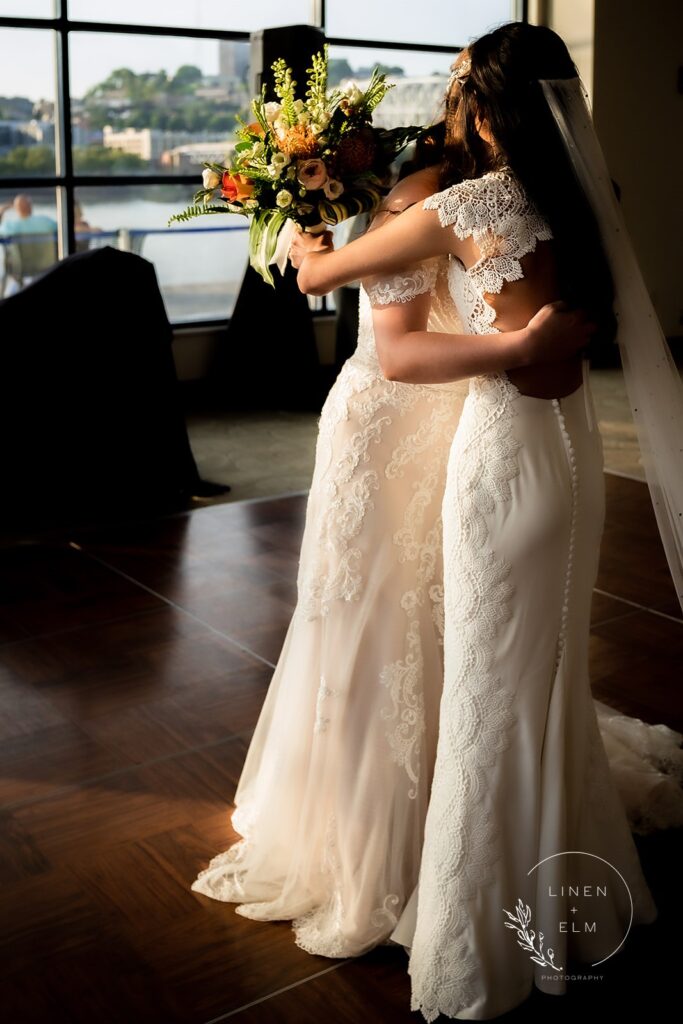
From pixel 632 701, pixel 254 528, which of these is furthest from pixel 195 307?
pixel 632 701

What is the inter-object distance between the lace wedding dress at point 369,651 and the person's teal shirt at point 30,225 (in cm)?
543

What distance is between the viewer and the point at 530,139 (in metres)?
1.89

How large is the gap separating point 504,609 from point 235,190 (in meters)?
0.95

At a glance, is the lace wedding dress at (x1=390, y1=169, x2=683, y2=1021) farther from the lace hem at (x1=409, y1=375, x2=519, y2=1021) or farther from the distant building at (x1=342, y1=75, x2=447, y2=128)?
the distant building at (x1=342, y1=75, x2=447, y2=128)

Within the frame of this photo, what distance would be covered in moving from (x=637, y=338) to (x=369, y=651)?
813 millimetres

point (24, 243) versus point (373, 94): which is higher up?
→ point (373, 94)

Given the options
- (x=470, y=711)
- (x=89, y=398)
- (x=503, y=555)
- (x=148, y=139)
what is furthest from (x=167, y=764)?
(x=148, y=139)

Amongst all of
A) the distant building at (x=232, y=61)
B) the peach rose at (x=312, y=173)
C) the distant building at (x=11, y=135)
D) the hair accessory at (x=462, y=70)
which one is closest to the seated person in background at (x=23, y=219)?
the distant building at (x=11, y=135)

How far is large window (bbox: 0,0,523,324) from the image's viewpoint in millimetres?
7160

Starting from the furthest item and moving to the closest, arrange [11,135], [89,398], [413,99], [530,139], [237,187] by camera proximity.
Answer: [413,99] < [11,135] < [89,398] < [237,187] < [530,139]

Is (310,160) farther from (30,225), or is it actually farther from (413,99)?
(413,99)

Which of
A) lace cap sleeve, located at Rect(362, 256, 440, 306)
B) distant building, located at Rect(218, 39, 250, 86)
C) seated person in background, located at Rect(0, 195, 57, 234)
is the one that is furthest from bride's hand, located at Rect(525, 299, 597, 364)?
distant building, located at Rect(218, 39, 250, 86)

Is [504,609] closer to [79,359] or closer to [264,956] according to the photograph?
[264,956]

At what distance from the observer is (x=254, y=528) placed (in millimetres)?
5082
